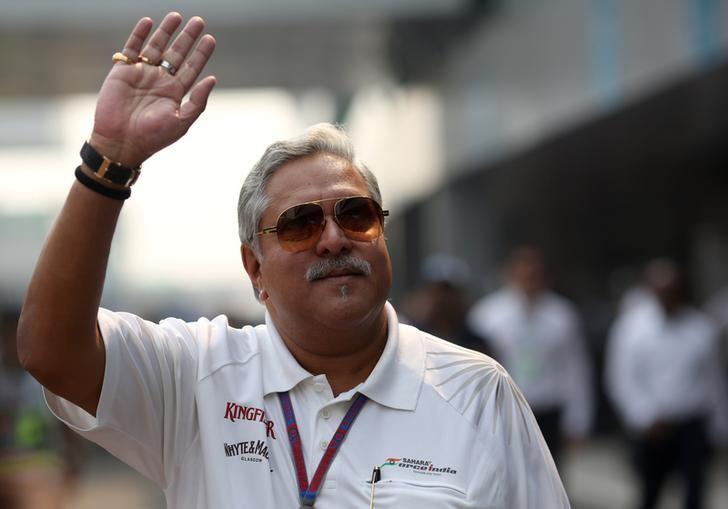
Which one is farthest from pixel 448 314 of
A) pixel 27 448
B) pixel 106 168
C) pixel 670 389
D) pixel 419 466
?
pixel 106 168

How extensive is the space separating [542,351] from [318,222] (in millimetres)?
6737

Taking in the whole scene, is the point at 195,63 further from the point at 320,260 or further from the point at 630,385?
the point at 630,385

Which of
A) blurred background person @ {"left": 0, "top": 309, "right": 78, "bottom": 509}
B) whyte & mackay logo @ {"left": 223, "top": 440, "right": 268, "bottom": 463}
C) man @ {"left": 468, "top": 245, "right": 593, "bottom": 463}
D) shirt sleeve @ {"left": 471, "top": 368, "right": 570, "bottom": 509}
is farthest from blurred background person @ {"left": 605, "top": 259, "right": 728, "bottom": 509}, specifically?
whyte & mackay logo @ {"left": 223, "top": 440, "right": 268, "bottom": 463}

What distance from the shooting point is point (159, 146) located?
9.29ft

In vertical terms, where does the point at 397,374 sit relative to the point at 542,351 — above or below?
above

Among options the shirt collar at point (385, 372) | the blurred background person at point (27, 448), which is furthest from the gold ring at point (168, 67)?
the blurred background person at point (27, 448)

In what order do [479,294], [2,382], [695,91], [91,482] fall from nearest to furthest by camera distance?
[2,382], [695,91], [91,482], [479,294]

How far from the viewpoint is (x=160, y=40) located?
2928 mm

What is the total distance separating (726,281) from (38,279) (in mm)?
15093

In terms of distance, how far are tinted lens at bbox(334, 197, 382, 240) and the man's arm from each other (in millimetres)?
471

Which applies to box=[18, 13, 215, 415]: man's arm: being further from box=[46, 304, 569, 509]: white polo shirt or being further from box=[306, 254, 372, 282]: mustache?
box=[306, 254, 372, 282]: mustache

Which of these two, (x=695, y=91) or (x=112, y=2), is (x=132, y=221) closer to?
(x=112, y=2)

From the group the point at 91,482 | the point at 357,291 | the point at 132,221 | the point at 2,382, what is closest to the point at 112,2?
the point at 91,482

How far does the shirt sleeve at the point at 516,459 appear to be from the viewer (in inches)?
118
